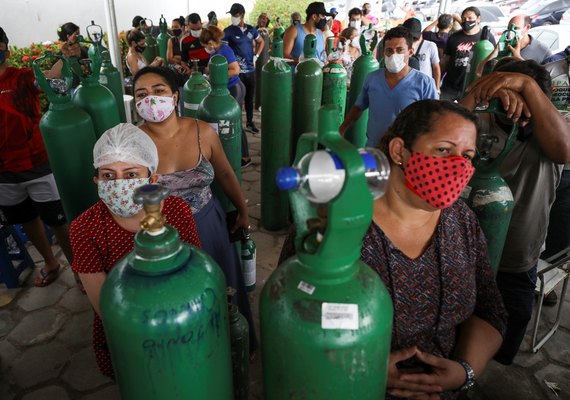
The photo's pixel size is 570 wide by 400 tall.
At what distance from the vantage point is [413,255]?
1312mm

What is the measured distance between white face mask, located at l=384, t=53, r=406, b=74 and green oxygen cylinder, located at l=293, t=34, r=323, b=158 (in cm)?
71

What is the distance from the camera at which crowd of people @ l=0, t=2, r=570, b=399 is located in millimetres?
1271

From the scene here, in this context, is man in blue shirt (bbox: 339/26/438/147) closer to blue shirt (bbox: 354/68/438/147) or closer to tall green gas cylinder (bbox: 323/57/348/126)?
blue shirt (bbox: 354/68/438/147)

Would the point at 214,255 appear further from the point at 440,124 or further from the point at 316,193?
the point at 316,193

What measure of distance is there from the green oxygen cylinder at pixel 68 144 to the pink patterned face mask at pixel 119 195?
88cm

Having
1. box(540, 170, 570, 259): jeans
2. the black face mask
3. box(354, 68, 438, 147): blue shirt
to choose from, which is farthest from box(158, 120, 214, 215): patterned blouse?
the black face mask

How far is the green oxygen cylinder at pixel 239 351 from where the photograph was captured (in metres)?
1.23

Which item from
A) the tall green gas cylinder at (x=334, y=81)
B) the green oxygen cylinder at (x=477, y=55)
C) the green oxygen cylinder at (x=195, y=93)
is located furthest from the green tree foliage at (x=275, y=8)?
the green oxygen cylinder at (x=195, y=93)

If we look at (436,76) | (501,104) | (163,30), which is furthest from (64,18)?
(501,104)

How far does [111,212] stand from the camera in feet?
5.05

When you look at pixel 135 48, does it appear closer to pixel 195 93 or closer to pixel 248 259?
pixel 195 93

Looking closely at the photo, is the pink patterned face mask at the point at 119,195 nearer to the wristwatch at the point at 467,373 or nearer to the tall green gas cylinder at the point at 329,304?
the tall green gas cylinder at the point at 329,304

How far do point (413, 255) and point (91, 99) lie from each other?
7.23ft

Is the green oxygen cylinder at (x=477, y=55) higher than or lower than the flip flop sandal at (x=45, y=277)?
higher
